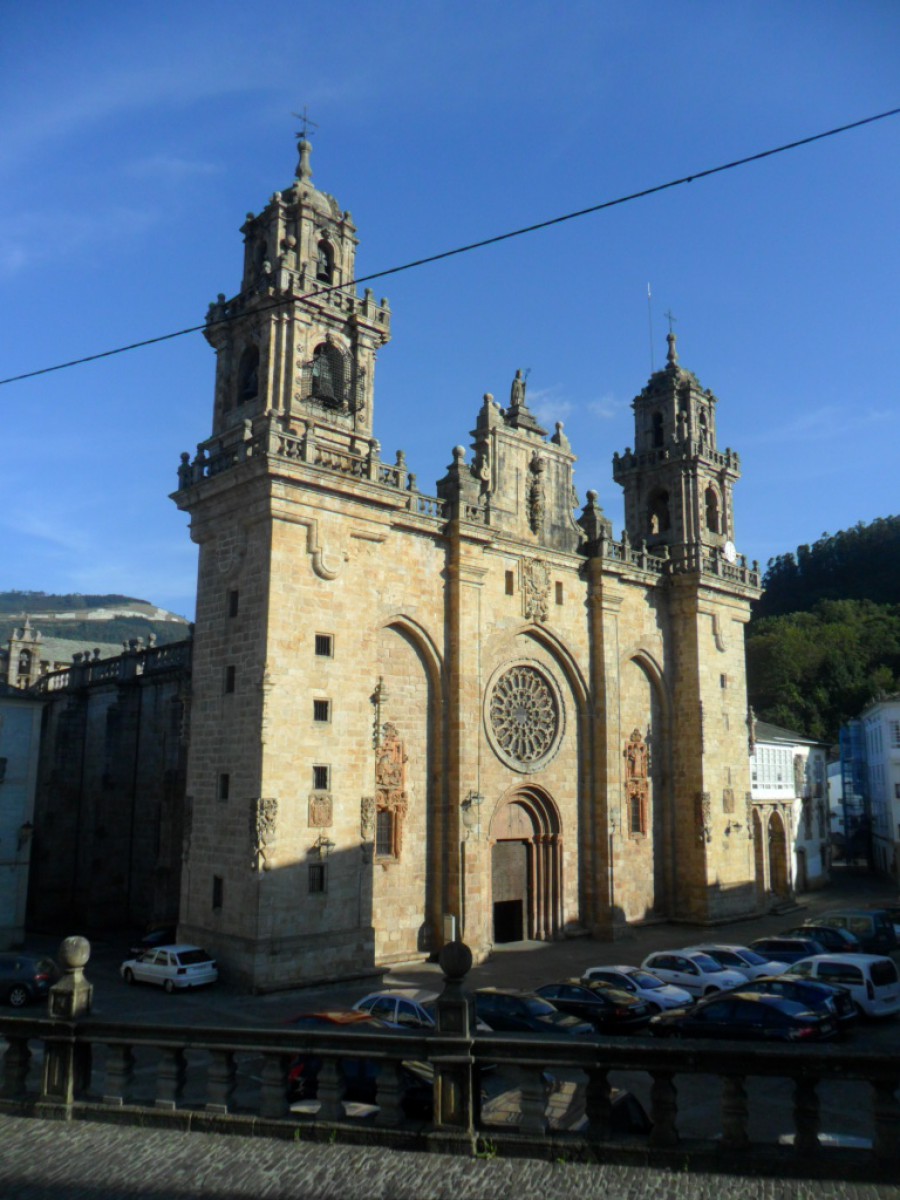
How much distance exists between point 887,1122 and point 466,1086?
3641 mm

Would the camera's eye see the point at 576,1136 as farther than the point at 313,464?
No

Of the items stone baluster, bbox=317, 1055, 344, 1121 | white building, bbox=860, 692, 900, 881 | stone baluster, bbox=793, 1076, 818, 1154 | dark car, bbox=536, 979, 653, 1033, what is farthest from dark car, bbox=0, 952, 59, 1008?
white building, bbox=860, 692, 900, 881

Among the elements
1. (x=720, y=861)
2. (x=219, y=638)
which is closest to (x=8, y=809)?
(x=219, y=638)

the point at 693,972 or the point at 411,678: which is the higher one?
the point at 411,678

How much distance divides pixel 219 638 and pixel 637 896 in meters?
20.2

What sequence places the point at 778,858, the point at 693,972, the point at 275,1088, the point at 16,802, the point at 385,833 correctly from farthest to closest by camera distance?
the point at 778,858 → the point at 16,802 → the point at 385,833 → the point at 693,972 → the point at 275,1088

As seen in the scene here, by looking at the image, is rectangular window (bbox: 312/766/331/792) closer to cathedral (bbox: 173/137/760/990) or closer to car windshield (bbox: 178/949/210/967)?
cathedral (bbox: 173/137/760/990)

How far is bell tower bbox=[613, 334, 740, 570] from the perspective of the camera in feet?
133

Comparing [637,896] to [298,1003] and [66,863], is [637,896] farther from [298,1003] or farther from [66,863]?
[66,863]

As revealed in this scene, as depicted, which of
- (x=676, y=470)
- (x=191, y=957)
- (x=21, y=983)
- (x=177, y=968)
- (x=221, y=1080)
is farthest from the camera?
(x=676, y=470)

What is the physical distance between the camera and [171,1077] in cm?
962

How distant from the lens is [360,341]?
2816cm

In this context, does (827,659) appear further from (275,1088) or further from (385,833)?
(275,1088)

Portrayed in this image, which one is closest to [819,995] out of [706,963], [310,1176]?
[706,963]
